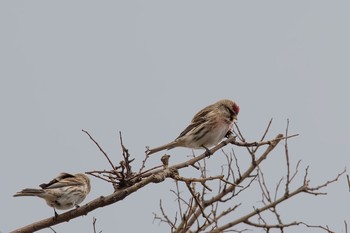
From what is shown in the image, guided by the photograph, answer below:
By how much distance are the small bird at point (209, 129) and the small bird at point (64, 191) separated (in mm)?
1495

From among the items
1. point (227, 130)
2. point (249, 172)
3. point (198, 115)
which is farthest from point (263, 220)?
point (198, 115)

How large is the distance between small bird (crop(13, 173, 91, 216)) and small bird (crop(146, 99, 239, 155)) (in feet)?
4.91

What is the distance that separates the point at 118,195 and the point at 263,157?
223 centimetres

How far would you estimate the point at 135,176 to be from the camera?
493cm

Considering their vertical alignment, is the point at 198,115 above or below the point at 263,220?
above

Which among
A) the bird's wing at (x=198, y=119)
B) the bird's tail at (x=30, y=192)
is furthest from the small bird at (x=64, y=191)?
the bird's wing at (x=198, y=119)

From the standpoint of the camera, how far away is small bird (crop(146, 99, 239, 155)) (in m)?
9.27

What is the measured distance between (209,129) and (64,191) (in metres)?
2.87

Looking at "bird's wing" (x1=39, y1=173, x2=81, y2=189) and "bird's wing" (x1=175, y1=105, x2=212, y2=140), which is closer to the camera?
"bird's wing" (x1=39, y1=173, x2=81, y2=189)

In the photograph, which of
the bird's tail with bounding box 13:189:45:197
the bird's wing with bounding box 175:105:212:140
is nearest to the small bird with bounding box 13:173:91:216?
the bird's tail with bounding box 13:189:45:197

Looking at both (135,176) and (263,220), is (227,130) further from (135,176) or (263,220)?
(135,176)

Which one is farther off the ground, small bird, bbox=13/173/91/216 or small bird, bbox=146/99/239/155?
small bird, bbox=146/99/239/155

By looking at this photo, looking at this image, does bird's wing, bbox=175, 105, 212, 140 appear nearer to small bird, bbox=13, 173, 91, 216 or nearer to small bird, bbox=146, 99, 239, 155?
small bird, bbox=146, 99, 239, 155

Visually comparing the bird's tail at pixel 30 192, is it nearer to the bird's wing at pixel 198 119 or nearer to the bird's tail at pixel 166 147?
the bird's tail at pixel 166 147
